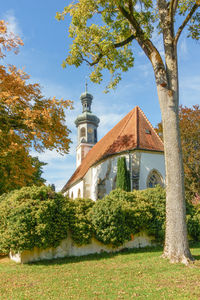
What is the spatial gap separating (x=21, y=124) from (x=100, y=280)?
29.3 ft

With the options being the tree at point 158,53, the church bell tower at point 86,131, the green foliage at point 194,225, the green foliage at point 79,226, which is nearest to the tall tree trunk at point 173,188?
the tree at point 158,53

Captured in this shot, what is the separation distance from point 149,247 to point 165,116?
590 centimetres

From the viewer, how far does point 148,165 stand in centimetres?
1728

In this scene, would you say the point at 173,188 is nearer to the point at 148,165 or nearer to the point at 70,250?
the point at 70,250

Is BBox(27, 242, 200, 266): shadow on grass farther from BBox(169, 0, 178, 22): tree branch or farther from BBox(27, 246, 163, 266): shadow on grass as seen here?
BBox(169, 0, 178, 22): tree branch

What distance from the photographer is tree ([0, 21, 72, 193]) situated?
11031 millimetres

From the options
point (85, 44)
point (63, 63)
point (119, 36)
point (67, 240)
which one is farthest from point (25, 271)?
point (119, 36)

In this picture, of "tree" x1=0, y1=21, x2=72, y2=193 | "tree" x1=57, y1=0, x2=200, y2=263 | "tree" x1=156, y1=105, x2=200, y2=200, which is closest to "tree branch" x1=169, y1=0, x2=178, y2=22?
"tree" x1=57, y1=0, x2=200, y2=263

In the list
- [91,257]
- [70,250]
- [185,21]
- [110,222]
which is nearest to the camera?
[185,21]

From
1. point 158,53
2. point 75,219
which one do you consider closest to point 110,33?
point 158,53

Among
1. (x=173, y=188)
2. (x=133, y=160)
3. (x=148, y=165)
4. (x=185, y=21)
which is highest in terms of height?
(x=185, y=21)

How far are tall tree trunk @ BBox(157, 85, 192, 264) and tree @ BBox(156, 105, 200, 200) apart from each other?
1730 centimetres

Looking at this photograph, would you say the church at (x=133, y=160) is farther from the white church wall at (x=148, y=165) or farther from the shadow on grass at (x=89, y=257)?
the shadow on grass at (x=89, y=257)

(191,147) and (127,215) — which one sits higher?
(191,147)
